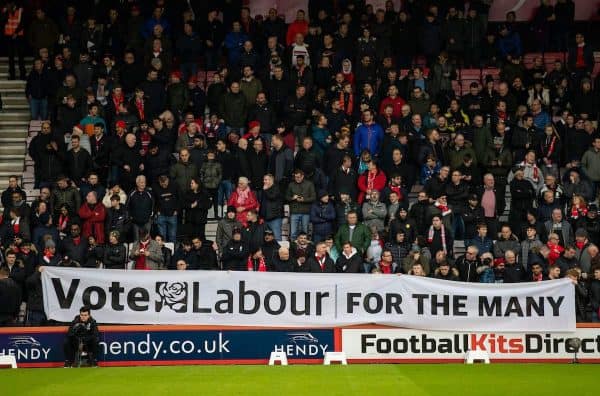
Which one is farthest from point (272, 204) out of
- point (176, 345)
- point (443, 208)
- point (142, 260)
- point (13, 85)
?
point (13, 85)

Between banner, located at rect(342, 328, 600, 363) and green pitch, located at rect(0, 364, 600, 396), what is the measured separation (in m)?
1.49

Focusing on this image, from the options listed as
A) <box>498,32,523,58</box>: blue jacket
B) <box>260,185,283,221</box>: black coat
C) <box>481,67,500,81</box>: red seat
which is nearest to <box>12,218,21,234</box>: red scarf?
<box>260,185,283,221</box>: black coat

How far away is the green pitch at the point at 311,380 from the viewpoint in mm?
17219

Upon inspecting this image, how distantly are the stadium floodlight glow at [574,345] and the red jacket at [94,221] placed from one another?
9.59 metres

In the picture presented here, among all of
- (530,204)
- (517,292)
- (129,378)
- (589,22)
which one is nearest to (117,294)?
(129,378)

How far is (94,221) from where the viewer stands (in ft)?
82.2

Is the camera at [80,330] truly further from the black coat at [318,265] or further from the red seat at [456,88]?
the red seat at [456,88]

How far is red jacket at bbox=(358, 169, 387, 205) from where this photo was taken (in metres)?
25.9

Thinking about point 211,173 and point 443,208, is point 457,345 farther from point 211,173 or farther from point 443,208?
point 211,173

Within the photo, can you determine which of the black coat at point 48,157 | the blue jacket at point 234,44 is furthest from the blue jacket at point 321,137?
the black coat at point 48,157

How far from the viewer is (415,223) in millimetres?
24969

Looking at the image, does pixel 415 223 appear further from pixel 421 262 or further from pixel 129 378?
pixel 129 378

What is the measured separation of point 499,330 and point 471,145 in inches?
221

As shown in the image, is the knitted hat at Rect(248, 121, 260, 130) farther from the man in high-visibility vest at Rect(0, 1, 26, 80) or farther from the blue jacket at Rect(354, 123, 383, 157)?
the man in high-visibility vest at Rect(0, 1, 26, 80)
